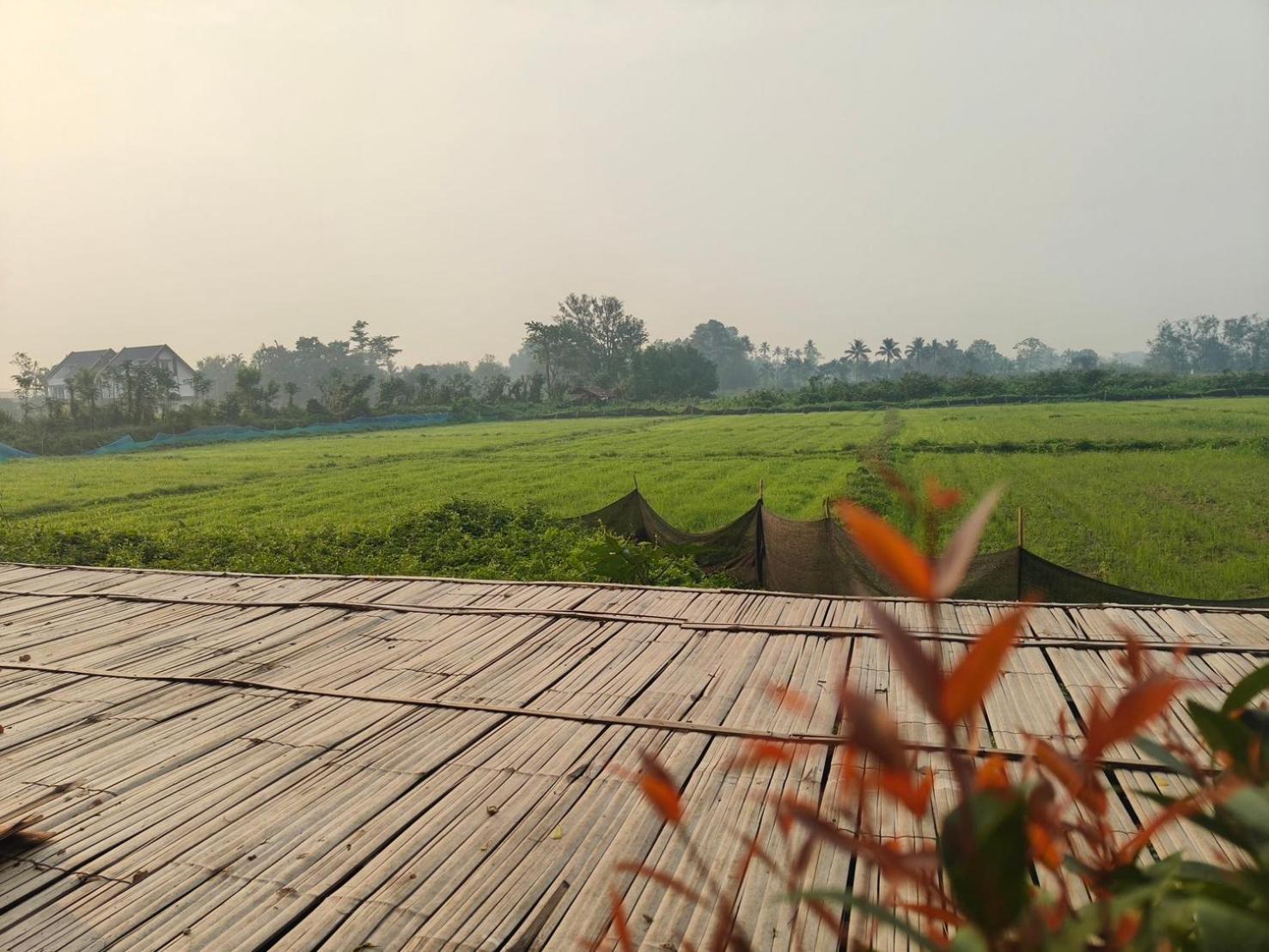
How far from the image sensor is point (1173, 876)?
23.1 inches

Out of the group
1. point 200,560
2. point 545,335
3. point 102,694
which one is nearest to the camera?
point 102,694

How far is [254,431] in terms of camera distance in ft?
122

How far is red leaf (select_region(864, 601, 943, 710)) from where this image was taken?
0.35 meters

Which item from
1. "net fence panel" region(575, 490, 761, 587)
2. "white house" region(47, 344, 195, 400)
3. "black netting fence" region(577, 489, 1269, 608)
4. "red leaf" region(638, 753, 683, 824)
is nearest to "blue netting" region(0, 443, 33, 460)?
"white house" region(47, 344, 195, 400)

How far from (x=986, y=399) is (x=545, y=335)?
109 ft

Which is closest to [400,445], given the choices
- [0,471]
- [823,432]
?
[0,471]

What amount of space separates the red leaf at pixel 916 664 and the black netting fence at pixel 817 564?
511cm

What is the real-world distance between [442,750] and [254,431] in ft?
123

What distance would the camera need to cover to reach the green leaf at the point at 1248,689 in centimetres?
63

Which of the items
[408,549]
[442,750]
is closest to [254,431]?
[408,549]

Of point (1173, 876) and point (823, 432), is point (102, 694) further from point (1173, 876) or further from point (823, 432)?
point (823, 432)

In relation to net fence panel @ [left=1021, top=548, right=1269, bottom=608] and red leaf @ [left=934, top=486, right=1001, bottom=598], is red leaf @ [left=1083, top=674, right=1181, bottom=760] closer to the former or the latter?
red leaf @ [left=934, top=486, right=1001, bottom=598]

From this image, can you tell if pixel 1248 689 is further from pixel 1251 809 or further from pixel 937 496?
pixel 937 496

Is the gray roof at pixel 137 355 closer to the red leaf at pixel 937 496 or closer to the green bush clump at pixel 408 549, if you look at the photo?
the green bush clump at pixel 408 549
